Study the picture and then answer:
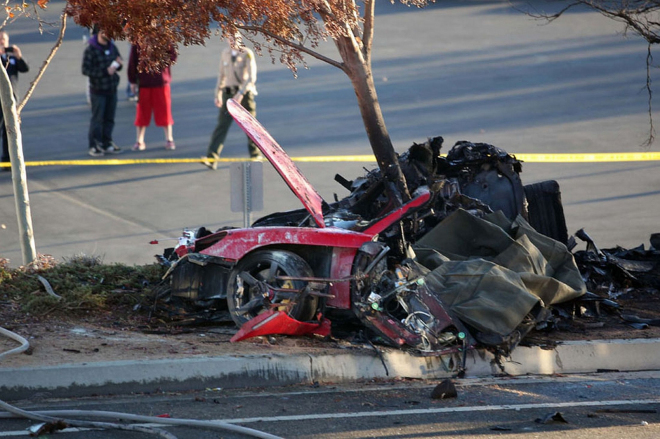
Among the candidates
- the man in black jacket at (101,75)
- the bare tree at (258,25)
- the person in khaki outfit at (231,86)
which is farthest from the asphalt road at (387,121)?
the bare tree at (258,25)

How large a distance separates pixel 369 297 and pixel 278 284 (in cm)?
80

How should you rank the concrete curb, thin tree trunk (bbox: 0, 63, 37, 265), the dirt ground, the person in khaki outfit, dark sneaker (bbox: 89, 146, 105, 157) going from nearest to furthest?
the concrete curb → the dirt ground → thin tree trunk (bbox: 0, 63, 37, 265) → the person in khaki outfit → dark sneaker (bbox: 89, 146, 105, 157)

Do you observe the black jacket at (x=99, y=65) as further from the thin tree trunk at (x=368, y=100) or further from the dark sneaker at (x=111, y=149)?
the thin tree trunk at (x=368, y=100)

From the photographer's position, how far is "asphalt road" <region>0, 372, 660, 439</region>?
6023 mm

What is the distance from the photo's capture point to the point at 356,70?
31.7 feet

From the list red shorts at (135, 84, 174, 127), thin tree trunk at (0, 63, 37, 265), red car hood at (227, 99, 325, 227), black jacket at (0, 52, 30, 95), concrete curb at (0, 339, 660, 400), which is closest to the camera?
concrete curb at (0, 339, 660, 400)

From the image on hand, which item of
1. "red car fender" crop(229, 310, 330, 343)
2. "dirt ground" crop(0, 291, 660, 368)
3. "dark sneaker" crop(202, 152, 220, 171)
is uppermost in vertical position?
"dark sneaker" crop(202, 152, 220, 171)

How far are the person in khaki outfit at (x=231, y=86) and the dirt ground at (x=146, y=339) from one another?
308 inches

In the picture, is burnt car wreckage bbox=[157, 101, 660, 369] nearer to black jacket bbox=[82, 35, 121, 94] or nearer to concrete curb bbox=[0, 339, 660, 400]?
concrete curb bbox=[0, 339, 660, 400]

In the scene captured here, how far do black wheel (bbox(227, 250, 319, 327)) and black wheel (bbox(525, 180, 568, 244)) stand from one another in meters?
3.42

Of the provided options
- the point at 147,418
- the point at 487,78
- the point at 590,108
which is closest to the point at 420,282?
the point at 147,418

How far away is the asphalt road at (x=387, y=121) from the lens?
527 inches

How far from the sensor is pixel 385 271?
25.0 ft

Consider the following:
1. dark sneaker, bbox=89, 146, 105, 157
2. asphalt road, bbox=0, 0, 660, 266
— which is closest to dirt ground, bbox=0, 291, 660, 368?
asphalt road, bbox=0, 0, 660, 266
